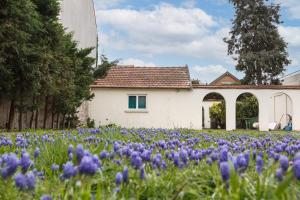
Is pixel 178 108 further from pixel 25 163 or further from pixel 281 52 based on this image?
pixel 25 163

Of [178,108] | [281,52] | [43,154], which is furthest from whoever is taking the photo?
[281,52]

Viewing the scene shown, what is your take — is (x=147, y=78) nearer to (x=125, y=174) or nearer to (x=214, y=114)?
(x=214, y=114)

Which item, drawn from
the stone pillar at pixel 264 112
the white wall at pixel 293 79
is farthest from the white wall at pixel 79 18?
the white wall at pixel 293 79

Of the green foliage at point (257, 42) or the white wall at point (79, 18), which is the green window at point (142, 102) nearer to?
the white wall at point (79, 18)

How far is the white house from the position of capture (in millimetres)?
24531

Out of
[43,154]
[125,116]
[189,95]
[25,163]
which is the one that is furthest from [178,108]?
[25,163]

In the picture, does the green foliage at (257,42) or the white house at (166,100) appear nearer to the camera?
the white house at (166,100)

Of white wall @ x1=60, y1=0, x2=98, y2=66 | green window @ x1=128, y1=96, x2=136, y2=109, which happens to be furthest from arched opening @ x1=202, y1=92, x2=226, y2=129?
white wall @ x1=60, y1=0, x2=98, y2=66

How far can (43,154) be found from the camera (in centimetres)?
396

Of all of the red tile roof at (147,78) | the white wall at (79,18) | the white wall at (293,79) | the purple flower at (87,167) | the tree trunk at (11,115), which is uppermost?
the white wall at (79,18)

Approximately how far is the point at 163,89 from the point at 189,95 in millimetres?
1570

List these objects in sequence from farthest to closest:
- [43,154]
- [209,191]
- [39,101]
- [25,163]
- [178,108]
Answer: [178,108], [39,101], [43,154], [209,191], [25,163]

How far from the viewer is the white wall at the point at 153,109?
80.5 feet

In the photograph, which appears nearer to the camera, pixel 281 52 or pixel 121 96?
pixel 121 96
